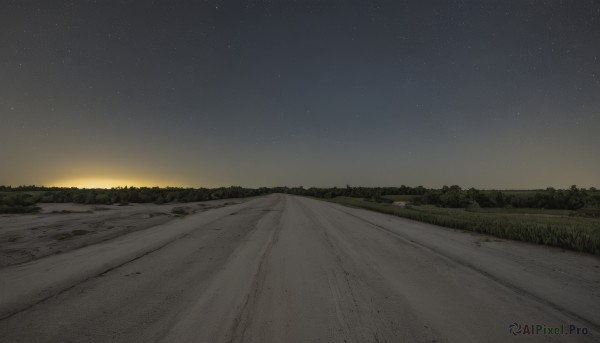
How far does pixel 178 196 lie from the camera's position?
35594 mm

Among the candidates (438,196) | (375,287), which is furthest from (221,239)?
(438,196)

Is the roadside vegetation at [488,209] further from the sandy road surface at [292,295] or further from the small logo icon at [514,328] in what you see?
the small logo icon at [514,328]

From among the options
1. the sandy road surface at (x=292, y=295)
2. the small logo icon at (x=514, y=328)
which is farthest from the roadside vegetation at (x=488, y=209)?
the small logo icon at (x=514, y=328)

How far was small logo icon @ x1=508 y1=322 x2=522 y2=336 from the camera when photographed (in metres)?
3.43

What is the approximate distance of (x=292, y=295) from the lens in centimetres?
450

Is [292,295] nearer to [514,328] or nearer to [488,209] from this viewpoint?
[514,328]

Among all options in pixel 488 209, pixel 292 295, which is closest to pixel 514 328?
pixel 292 295

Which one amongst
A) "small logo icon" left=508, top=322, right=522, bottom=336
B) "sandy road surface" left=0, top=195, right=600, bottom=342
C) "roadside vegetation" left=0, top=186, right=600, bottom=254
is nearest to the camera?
"sandy road surface" left=0, top=195, right=600, bottom=342

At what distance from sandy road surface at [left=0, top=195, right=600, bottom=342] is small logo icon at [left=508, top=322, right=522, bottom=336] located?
64 mm

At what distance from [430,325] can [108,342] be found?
3.79 metres

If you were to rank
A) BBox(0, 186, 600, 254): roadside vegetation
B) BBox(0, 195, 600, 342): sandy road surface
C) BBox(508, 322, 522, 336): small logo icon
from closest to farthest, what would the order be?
BBox(0, 195, 600, 342): sandy road surface
BBox(508, 322, 522, 336): small logo icon
BBox(0, 186, 600, 254): roadside vegetation

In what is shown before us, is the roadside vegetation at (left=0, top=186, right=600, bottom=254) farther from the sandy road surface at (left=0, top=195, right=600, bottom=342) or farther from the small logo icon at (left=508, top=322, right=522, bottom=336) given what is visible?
the small logo icon at (left=508, top=322, right=522, bottom=336)

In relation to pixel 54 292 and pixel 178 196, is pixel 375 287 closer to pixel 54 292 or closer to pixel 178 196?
Result: pixel 54 292

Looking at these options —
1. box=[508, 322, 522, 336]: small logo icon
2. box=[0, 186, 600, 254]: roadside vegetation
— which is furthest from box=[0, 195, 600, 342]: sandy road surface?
box=[0, 186, 600, 254]: roadside vegetation
